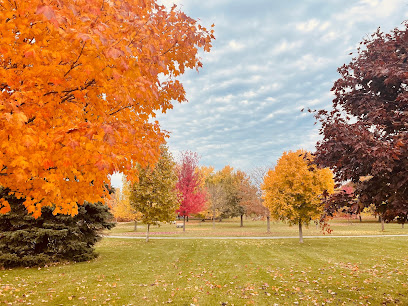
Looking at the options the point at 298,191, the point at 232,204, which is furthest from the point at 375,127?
the point at 232,204

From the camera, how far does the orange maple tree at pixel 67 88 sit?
3295 mm

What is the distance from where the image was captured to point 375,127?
6.50 meters

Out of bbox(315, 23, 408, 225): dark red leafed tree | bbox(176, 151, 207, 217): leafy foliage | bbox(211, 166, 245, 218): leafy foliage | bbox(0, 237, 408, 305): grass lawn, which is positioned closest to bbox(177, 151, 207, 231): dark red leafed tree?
bbox(176, 151, 207, 217): leafy foliage

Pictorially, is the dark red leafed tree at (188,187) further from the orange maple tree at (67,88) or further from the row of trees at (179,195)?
the orange maple tree at (67,88)

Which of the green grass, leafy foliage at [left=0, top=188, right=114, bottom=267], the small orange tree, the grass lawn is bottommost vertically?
the green grass

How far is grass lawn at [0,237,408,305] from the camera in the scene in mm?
7832

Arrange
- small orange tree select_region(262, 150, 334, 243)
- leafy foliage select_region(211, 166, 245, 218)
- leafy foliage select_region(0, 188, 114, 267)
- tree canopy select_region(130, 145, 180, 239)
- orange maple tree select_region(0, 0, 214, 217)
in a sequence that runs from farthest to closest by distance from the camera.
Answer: leafy foliage select_region(211, 166, 245, 218)
tree canopy select_region(130, 145, 180, 239)
small orange tree select_region(262, 150, 334, 243)
leafy foliage select_region(0, 188, 114, 267)
orange maple tree select_region(0, 0, 214, 217)

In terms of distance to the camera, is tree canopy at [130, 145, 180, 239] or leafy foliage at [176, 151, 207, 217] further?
leafy foliage at [176, 151, 207, 217]

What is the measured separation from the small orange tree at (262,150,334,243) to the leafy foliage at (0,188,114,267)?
506 inches

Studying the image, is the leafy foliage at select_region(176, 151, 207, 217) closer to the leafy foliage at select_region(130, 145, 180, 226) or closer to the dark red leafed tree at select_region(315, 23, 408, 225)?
the leafy foliage at select_region(130, 145, 180, 226)

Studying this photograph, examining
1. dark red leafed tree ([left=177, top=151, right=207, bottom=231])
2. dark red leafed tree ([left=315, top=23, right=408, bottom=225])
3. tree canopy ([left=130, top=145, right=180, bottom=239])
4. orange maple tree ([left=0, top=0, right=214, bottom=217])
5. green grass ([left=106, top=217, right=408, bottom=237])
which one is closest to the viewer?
orange maple tree ([left=0, top=0, right=214, bottom=217])

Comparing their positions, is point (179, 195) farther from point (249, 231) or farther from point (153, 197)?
point (249, 231)

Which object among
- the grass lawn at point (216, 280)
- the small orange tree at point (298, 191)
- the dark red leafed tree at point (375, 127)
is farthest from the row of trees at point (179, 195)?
the dark red leafed tree at point (375, 127)

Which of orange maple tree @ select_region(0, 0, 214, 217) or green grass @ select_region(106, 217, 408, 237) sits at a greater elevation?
orange maple tree @ select_region(0, 0, 214, 217)
